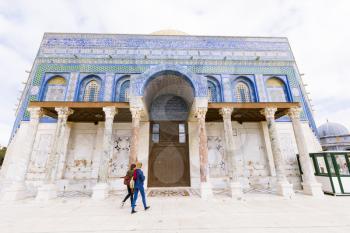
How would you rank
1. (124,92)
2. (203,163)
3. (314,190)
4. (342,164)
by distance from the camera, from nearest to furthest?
(314,190) → (203,163) → (342,164) → (124,92)

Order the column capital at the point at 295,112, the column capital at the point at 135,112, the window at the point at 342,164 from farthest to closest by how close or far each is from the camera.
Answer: the column capital at the point at 295,112, the column capital at the point at 135,112, the window at the point at 342,164

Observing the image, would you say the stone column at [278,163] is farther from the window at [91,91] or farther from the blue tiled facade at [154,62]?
the window at [91,91]

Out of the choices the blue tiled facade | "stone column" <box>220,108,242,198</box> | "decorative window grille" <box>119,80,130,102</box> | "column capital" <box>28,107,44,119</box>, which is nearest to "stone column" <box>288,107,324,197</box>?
the blue tiled facade

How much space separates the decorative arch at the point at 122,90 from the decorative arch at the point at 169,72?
310 cm

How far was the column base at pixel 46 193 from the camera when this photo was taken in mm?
7734

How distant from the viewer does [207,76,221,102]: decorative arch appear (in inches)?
481

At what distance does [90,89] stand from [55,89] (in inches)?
91.0

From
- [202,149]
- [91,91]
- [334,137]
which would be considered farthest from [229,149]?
[334,137]

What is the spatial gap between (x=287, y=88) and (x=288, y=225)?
11.1 meters

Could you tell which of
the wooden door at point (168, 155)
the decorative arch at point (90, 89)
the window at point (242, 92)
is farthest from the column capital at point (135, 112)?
the window at point (242, 92)

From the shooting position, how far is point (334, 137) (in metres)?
32.8

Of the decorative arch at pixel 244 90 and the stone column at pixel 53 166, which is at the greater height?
the decorative arch at pixel 244 90

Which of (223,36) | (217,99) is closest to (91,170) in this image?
(217,99)

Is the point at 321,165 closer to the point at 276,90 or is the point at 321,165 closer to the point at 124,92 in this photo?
the point at 276,90
